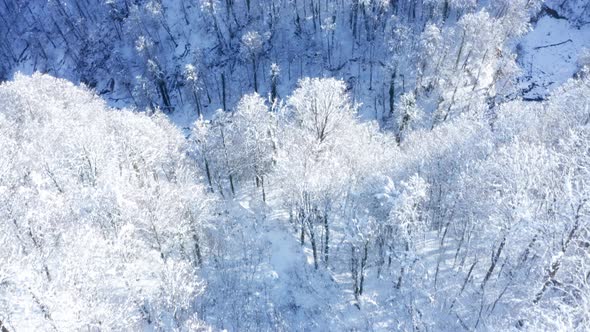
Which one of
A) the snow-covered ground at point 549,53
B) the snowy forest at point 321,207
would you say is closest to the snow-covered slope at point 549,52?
the snow-covered ground at point 549,53

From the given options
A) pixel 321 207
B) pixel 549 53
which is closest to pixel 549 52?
pixel 549 53

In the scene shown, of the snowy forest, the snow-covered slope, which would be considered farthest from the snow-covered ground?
the snowy forest

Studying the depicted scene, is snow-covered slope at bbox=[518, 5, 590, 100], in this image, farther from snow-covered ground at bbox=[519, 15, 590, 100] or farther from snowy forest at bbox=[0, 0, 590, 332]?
snowy forest at bbox=[0, 0, 590, 332]

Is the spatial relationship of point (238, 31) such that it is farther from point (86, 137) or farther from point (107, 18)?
point (86, 137)

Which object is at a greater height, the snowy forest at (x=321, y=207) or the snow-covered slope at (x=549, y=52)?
the snow-covered slope at (x=549, y=52)

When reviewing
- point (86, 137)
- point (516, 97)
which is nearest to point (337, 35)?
point (516, 97)

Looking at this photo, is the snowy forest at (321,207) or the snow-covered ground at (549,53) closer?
the snowy forest at (321,207)

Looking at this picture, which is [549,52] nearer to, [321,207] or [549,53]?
[549,53]

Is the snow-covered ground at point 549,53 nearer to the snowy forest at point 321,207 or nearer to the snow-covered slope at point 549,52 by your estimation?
the snow-covered slope at point 549,52

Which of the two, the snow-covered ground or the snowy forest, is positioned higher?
the snow-covered ground
